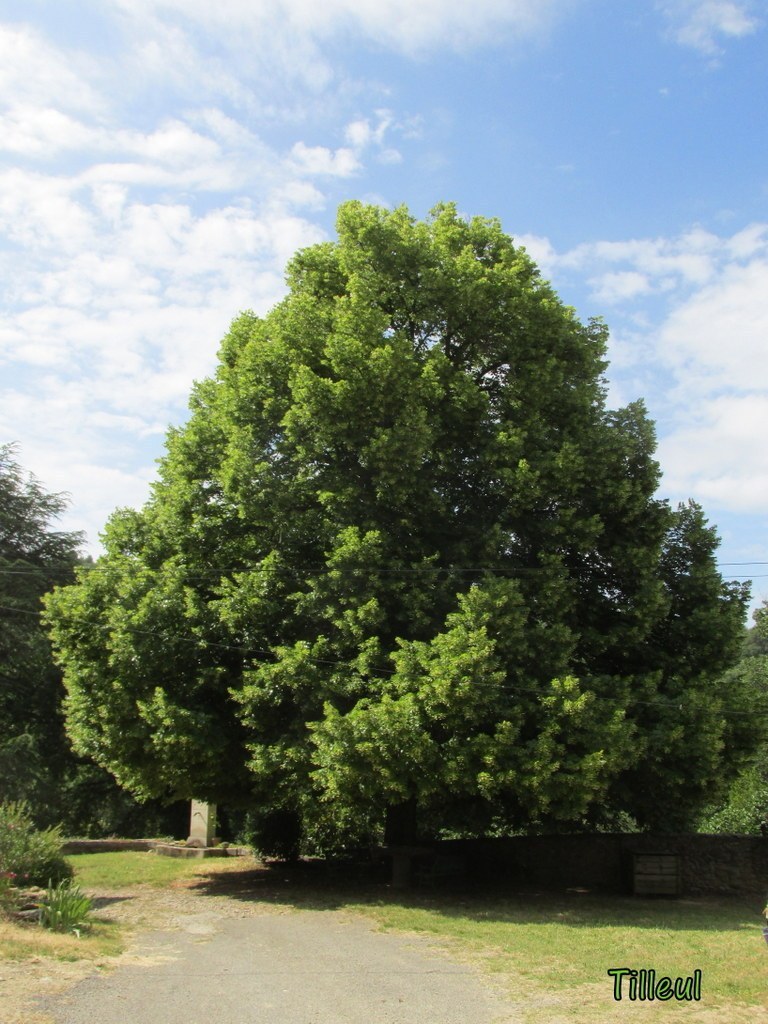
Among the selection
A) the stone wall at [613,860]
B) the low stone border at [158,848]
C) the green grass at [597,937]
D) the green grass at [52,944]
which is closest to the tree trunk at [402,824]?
the stone wall at [613,860]

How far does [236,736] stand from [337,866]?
5299 millimetres

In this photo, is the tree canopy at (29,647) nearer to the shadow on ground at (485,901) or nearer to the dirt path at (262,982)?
the shadow on ground at (485,901)

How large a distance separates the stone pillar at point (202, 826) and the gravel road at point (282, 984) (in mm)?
10998

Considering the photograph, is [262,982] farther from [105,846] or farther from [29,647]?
[29,647]

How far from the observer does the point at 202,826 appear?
22.2m

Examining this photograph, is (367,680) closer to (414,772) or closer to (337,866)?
(414,772)

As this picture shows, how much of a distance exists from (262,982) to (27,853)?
535 centimetres

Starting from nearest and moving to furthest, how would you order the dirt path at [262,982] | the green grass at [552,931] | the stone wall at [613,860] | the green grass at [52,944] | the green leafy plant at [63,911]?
the dirt path at [262,982]
the green grass at [552,931]
the green grass at [52,944]
the green leafy plant at [63,911]
the stone wall at [613,860]

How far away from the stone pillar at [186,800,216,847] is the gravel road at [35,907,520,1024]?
36.1 feet

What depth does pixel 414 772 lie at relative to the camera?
1314cm

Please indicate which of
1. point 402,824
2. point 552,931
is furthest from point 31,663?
point 552,931

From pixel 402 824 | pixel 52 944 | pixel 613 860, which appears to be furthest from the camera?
pixel 613 860

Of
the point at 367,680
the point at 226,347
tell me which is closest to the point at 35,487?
the point at 226,347

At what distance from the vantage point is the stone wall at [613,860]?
17.0m
